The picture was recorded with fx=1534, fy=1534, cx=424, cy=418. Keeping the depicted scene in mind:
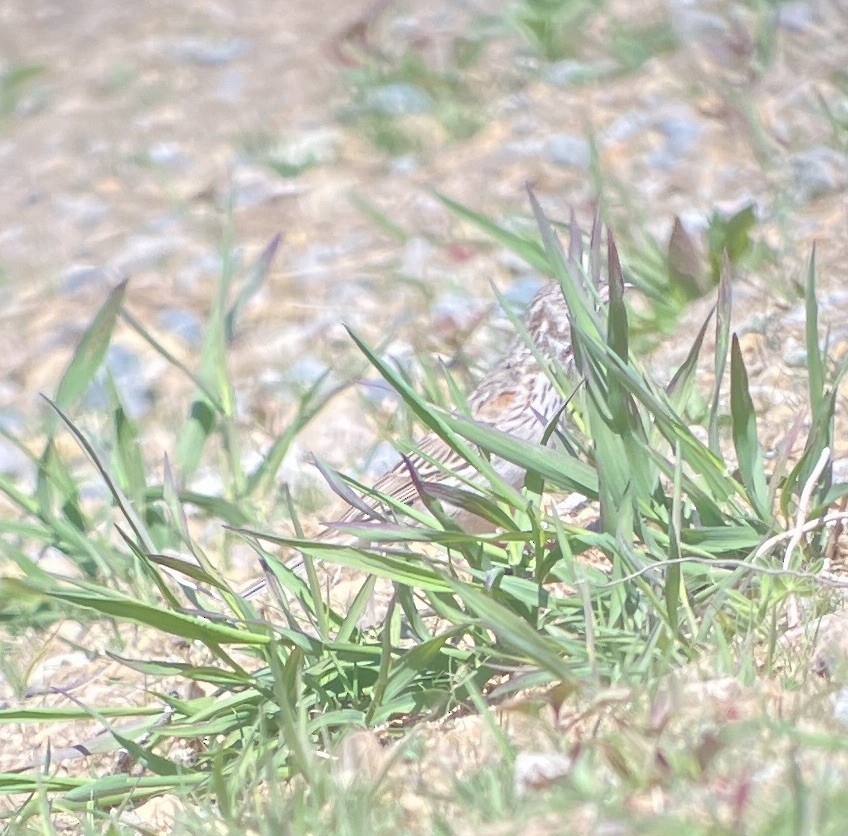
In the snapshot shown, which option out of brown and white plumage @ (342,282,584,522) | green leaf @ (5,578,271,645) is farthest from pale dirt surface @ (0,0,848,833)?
green leaf @ (5,578,271,645)

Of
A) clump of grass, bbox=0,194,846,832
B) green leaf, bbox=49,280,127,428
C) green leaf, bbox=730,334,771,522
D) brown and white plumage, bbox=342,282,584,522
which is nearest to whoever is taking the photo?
clump of grass, bbox=0,194,846,832

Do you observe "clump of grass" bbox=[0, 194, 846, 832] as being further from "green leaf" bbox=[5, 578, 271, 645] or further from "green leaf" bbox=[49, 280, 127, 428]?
"green leaf" bbox=[49, 280, 127, 428]

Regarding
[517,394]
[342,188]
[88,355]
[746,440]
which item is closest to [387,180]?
[342,188]

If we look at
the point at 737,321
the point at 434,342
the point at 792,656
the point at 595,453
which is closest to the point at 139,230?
the point at 434,342

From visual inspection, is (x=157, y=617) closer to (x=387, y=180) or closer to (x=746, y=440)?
(x=746, y=440)

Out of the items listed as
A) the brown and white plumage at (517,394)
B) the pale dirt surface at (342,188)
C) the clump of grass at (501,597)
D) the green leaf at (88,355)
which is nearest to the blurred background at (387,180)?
the pale dirt surface at (342,188)

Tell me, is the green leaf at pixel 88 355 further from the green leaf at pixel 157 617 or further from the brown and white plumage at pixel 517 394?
the green leaf at pixel 157 617

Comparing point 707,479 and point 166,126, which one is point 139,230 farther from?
point 707,479
